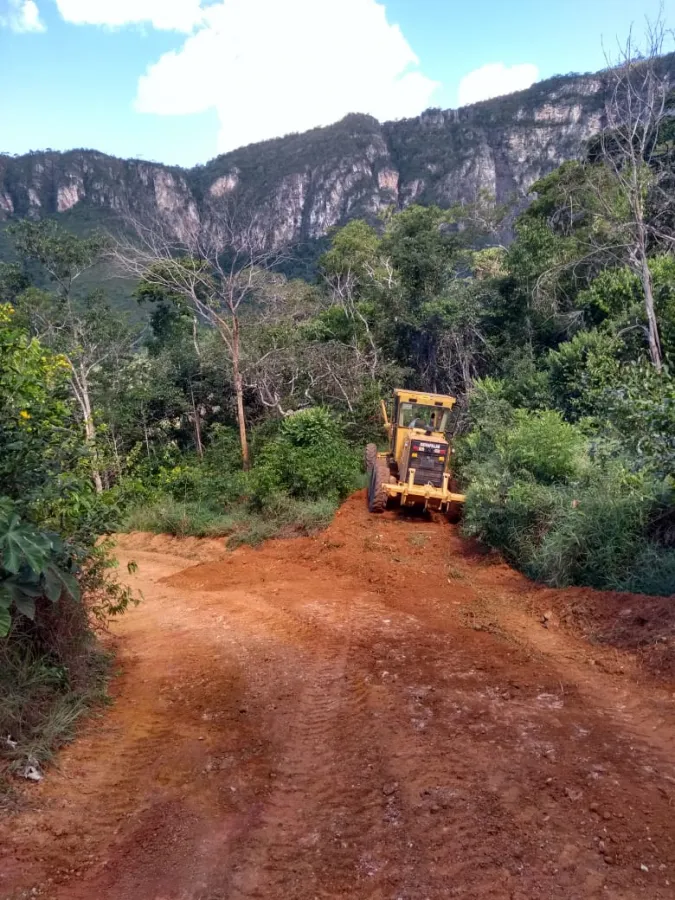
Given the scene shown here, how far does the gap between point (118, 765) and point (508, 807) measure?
2735 mm

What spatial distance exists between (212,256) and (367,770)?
42.4 feet

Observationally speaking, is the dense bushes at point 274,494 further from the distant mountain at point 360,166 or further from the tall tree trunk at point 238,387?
the distant mountain at point 360,166

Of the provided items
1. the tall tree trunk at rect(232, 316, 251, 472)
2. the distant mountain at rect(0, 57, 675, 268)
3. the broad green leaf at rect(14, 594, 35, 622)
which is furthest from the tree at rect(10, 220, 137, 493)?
the distant mountain at rect(0, 57, 675, 268)

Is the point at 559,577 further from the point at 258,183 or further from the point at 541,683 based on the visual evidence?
the point at 258,183

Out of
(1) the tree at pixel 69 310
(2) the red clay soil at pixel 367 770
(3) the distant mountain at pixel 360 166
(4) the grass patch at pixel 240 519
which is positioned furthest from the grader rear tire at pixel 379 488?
(3) the distant mountain at pixel 360 166

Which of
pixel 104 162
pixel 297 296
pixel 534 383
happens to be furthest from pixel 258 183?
pixel 534 383

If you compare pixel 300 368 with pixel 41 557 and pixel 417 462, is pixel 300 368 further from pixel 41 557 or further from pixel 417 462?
pixel 41 557

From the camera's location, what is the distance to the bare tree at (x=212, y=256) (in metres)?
Result: 14.1

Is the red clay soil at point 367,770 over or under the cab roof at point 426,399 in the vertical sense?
under

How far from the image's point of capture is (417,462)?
11.7 m

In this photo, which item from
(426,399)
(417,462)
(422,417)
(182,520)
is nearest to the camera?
(417,462)

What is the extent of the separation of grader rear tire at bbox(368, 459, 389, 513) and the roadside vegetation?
1134mm

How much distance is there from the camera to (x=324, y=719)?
4.91 meters

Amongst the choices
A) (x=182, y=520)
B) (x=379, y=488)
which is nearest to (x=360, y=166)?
(x=182, y=520)
